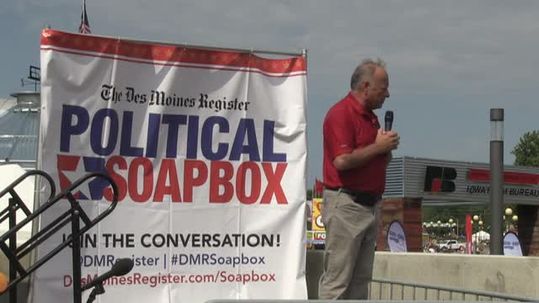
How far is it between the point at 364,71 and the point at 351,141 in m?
0.46

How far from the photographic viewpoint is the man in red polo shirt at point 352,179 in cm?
507

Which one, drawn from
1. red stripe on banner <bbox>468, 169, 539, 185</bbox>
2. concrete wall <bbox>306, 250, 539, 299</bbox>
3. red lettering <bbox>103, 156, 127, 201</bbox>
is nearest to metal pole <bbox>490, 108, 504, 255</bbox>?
concrete wall <bbox>306, 250, 539, 299</bbox>

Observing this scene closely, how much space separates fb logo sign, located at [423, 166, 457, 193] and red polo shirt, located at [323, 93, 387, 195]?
1083 inches

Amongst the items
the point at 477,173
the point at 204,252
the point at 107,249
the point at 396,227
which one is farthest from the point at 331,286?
the point at 477,173

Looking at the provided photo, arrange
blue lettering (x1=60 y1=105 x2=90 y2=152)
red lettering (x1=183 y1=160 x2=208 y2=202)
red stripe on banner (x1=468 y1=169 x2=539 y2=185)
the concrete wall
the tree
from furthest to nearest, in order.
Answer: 1. the tree
2. red stripe on banner (x1=468 y1=169 x2=539 y2=185)
3. the concrete wall
4. red lettering (x1=183 y1=160 x2=208 y2=202)
5. blue lettering (x1=60 y1=105 x2=90 y2=152)

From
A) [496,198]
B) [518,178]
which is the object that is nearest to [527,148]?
[518,178]

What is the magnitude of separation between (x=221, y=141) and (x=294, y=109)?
0.65m

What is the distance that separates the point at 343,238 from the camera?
509 centimetres

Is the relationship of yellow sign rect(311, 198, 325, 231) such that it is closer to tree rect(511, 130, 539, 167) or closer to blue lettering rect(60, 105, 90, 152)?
blue lettering rect(60, 105, 90, 152)

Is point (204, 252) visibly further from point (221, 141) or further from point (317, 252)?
point (317, 252)

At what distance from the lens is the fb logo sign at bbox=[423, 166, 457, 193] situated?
32.4m

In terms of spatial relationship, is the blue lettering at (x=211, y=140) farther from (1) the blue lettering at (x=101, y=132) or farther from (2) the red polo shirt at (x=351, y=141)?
(2) the red polo shirt at (x=351, y=141)

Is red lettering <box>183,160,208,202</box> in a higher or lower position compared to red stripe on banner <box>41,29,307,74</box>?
lower

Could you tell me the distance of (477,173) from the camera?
34.1 metres
